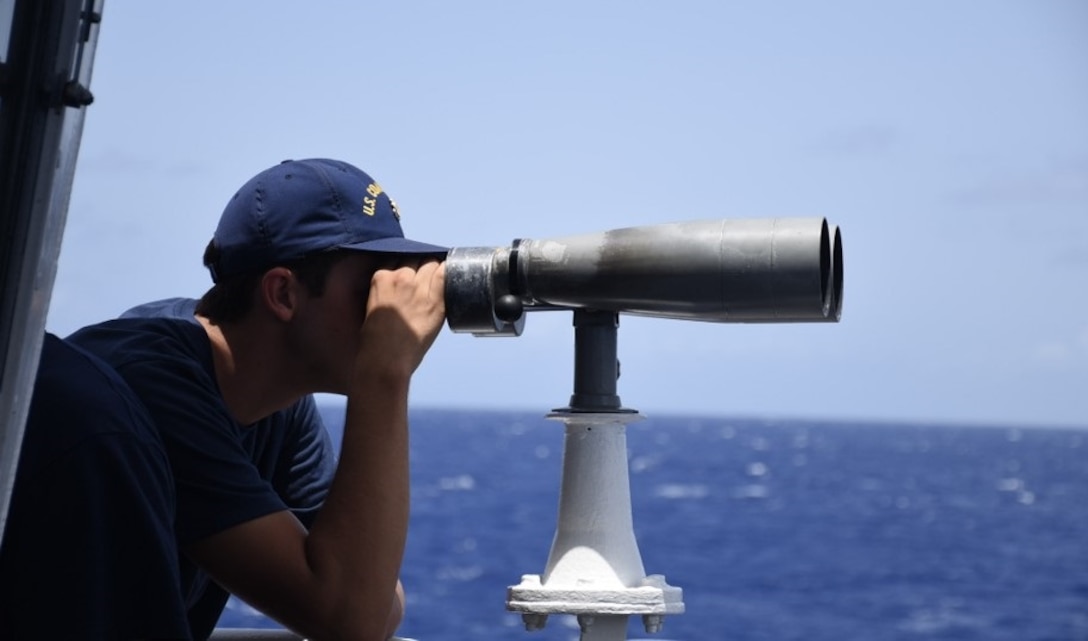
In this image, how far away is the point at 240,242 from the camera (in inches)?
78.2

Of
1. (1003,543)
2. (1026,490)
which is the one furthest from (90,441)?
(1026,490)

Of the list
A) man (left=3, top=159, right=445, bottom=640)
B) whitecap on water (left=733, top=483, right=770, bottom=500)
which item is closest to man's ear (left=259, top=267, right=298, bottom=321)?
man (left=3, top=159, right=445, bottom=640)

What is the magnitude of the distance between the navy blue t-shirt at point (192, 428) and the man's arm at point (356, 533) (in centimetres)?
3

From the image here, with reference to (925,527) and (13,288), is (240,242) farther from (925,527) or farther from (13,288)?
(925,527)

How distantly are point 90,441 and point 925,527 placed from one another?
144 feet

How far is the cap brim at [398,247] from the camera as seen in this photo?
6.44 ft

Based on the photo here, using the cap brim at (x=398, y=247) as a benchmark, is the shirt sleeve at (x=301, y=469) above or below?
below

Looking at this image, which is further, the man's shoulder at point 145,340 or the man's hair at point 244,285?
the man's hair at point 244,285

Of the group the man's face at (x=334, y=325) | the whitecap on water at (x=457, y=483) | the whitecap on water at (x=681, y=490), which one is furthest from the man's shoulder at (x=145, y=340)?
the whitecap on water at (x=457, y=483)

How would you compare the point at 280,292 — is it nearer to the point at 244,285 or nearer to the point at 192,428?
the point at 244,285

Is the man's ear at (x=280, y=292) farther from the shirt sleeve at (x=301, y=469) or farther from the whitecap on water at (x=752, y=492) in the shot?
the whitecap on water at (x=752, y=492)

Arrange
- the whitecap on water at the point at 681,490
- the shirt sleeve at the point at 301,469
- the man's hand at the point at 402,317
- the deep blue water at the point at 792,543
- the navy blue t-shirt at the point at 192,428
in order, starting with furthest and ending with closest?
the whitecap on water at the point at 681,490, the deep blue water at the point at 792,543, the shirt sleeve at the point at 301,469, the man's hand at the point at 402,317, the navy blue t-shirt at the point at 192,428

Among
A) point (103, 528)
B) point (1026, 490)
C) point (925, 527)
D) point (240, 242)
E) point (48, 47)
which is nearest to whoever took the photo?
point (48, 47)

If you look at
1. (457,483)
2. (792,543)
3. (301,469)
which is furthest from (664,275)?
(457,483)
